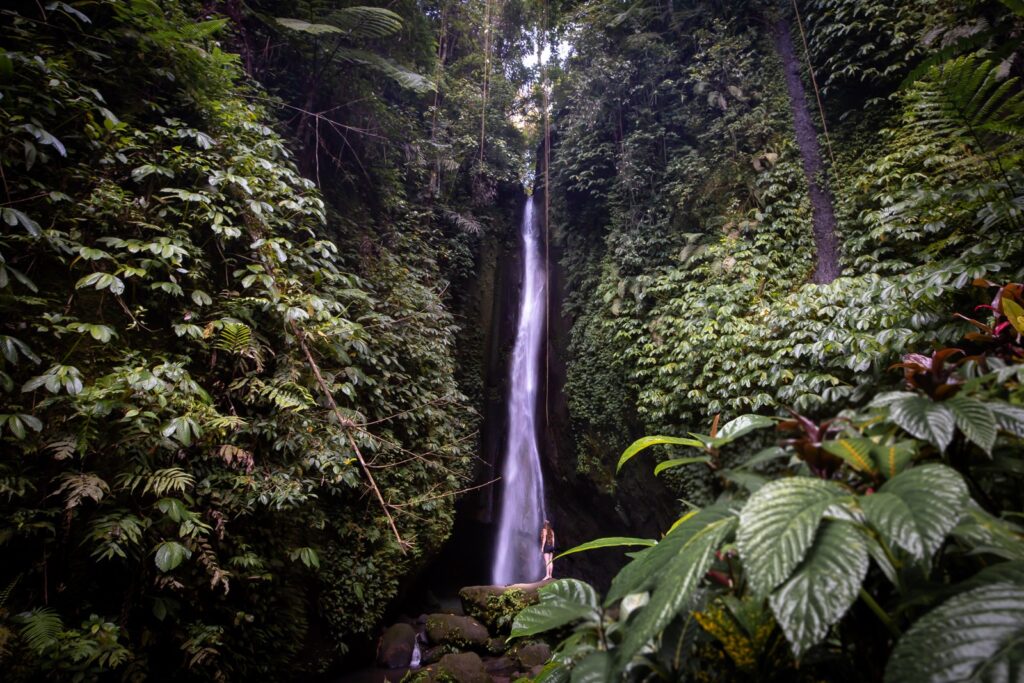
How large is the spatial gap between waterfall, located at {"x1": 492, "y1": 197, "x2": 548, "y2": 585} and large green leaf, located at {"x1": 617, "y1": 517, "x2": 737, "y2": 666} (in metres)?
8.95

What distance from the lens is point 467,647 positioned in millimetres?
5527

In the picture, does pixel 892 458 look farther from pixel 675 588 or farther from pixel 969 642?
pixel 675 588

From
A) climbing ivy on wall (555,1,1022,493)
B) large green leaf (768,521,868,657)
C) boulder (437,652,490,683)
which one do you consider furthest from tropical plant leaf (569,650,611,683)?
boulder (437,652,490,683)

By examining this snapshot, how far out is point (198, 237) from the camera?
3.70 meters

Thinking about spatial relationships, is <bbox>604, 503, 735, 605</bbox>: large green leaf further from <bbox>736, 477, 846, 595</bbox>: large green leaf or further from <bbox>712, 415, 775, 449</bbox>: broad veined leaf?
<bbox>712, 415, 775, 449</bbox>: broad veined leaf

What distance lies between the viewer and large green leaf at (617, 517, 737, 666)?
57cm

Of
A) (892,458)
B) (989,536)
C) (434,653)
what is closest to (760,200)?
(892,458)

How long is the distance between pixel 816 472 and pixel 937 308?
350 cm

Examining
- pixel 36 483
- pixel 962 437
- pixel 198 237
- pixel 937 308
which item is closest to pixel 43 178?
A: pixel 198 237

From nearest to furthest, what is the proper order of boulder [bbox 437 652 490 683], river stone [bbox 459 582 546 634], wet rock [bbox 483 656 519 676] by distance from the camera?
boulder [bbox 437 652 490 683] < wet rock [bbox 483 656 519 676] < river stone [bbox 459 582 546 634]

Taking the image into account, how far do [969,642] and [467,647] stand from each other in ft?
20.7

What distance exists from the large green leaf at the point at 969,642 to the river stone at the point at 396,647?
6.16 metres

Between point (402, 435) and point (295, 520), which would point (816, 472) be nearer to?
point (295, 520)

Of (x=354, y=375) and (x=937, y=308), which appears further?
(x=354, y=375)
